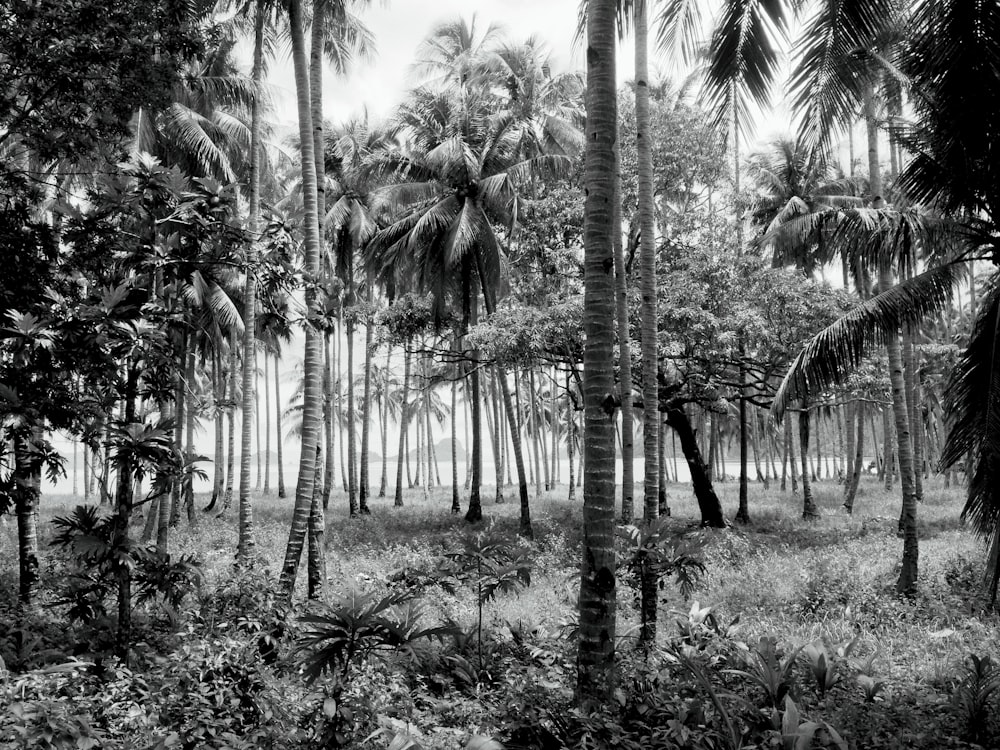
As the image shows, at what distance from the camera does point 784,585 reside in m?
10.9

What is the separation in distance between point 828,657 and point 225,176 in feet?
61.2

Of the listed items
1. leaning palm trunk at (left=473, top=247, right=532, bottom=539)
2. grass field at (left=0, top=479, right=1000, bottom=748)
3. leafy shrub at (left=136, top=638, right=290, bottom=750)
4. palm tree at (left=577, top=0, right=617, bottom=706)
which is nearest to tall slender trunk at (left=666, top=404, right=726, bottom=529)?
grass field at (left=0, top=479, right=1000, bottom=748)

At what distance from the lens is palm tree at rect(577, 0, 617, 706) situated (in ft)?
16.1

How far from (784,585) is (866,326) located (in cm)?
504

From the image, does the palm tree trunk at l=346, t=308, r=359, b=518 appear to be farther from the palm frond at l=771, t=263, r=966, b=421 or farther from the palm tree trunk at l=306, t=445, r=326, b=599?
the palm frond at l=771, t=263, r=966, b=421

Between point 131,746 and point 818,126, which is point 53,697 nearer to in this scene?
point 131,746

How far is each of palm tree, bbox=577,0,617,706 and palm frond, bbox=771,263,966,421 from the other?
4.28 meters

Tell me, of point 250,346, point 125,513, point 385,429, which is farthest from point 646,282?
point 385,429

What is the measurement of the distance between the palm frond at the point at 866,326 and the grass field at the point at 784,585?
7.93ft

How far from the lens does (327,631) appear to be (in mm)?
4664

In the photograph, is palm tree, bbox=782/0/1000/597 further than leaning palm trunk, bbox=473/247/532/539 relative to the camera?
No

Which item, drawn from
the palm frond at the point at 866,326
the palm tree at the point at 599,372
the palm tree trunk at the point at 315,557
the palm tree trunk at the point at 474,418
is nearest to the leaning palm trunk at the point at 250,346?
the palm tree trunk at the point at 315,557

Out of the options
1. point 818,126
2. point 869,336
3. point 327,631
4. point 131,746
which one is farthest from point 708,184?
point 131,746

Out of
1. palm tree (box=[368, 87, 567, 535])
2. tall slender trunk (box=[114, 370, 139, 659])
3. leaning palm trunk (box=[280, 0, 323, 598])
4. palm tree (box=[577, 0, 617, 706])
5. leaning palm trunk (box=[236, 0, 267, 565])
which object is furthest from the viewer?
palm tree (box=[368, 87, 567, 535])
